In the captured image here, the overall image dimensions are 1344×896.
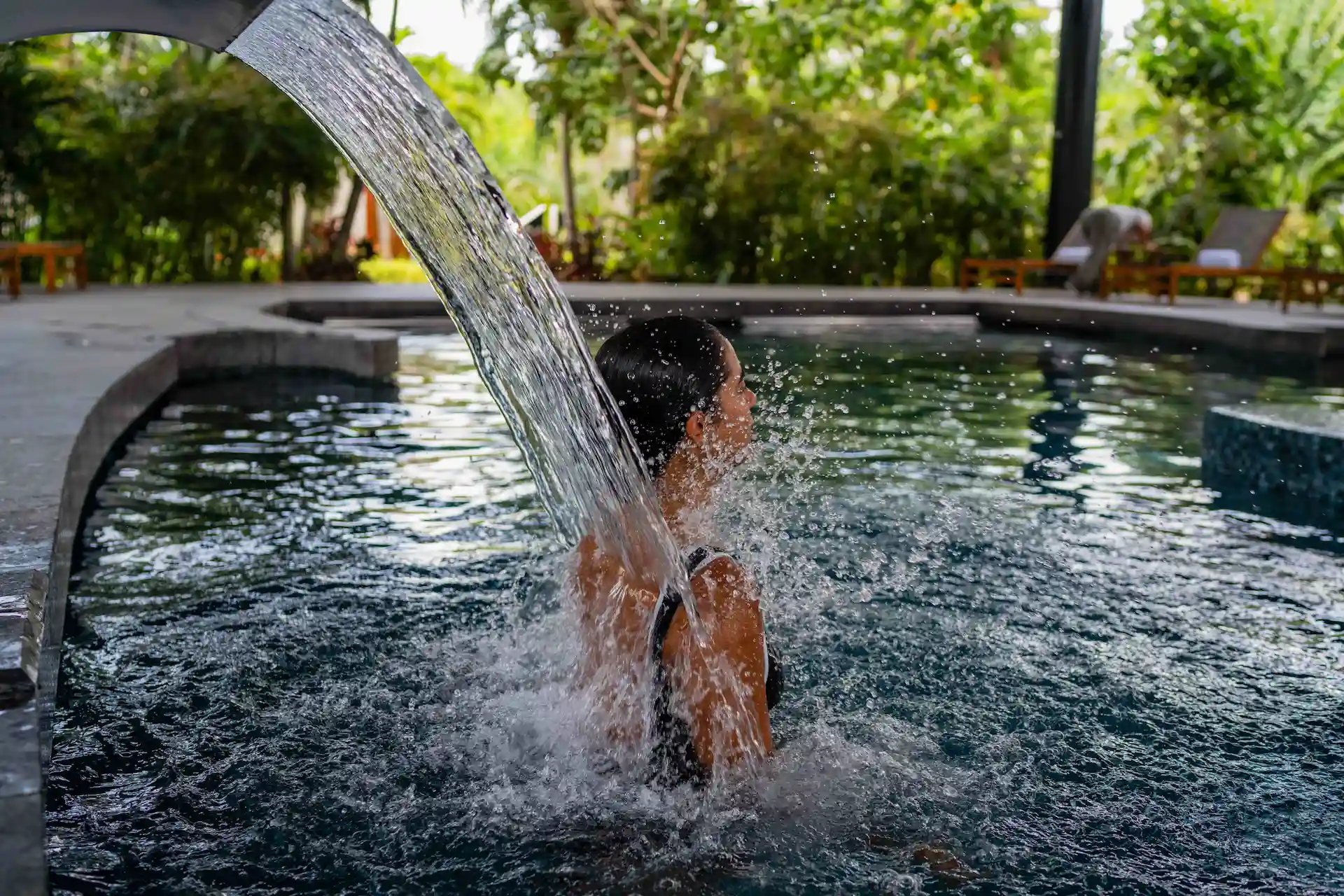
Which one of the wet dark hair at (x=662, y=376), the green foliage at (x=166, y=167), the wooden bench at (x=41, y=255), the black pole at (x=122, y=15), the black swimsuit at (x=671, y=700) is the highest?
the green foliage at (x=166, y=167)

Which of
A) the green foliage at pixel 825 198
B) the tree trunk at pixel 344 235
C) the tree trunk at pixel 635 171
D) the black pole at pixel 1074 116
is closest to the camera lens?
the black pole at pixel 1074 116

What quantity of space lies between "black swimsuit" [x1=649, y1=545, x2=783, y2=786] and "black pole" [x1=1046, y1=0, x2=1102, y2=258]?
527 inches

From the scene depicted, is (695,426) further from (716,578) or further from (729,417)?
(716,578)

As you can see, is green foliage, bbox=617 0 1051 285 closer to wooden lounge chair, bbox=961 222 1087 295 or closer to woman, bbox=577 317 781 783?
wooden lounge chair, bbox=961 222 1087 295

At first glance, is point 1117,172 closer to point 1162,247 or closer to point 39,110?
point 1162,247

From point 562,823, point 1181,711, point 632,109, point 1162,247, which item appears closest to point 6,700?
point 562,823

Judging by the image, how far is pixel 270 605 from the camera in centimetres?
366

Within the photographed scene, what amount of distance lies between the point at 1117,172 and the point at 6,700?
15904 mm

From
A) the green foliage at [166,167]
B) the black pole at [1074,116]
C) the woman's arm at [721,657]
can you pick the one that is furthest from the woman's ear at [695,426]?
the black pole at [1074,116]

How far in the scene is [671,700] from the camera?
203 centimetres

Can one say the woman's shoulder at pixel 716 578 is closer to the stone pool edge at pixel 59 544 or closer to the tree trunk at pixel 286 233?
the stone pool edge at pixel 59 544

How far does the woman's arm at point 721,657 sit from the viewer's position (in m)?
1.99

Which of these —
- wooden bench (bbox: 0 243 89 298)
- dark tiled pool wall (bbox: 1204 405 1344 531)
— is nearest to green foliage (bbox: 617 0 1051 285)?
wooden bench (bbox: 0 243 89 298)

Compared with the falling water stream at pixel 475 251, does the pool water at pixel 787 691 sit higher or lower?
lower
